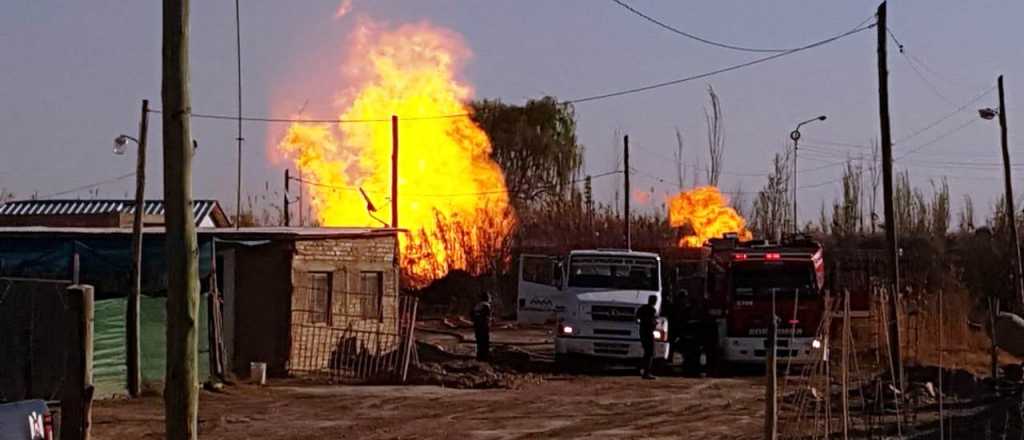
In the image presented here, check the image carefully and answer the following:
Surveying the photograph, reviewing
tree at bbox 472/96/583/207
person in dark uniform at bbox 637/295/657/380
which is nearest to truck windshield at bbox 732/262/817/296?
person in dark uniform at bbox 637/295/657/380

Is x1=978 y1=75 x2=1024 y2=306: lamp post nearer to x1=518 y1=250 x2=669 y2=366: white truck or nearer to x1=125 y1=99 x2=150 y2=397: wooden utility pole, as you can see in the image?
x1=518 y1=250 x2=669 y2=366: white truck

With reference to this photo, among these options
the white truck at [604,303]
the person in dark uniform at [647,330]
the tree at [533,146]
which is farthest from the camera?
the tree at [533,146]

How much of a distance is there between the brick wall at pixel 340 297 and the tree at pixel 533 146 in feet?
134

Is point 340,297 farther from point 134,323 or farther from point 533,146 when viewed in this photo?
point 533,146

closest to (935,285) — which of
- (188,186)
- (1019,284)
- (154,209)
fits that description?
(1019,284)

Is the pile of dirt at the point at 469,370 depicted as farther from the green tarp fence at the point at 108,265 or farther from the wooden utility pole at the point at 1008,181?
the wooden utility pole at the point at 1008,181

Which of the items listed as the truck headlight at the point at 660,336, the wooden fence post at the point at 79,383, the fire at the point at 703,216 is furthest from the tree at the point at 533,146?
the wooden fence post at the point at 79,383

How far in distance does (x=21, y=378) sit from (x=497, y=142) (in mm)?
56702

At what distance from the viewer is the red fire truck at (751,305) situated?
3106cm

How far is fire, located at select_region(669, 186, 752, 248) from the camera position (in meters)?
60.9

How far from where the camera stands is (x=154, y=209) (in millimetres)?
57656

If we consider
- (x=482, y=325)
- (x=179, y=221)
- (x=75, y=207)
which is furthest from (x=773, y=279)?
(x=75, y=207)

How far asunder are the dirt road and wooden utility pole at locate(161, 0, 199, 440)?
32.9 ft

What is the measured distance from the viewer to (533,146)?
7856 cm
